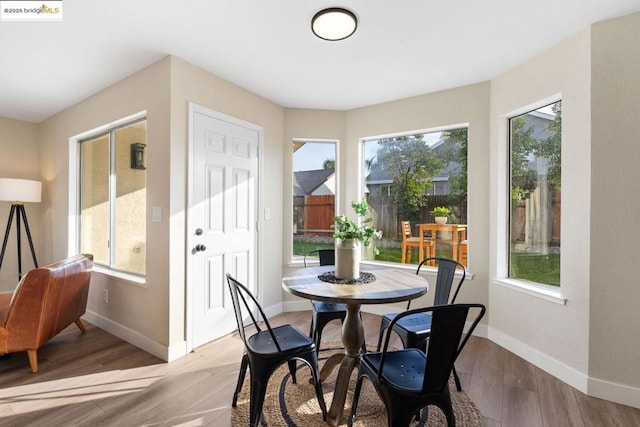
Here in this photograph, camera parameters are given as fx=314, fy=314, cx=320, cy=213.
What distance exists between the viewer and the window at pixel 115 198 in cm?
310

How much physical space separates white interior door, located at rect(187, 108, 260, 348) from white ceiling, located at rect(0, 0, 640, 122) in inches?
22.2

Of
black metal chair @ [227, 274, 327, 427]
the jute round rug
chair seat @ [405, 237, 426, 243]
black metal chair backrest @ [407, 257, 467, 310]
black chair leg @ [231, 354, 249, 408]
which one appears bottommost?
the jute round rug

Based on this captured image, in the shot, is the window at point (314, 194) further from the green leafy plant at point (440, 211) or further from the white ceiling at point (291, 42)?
the green leafy plant at point (440, 211)

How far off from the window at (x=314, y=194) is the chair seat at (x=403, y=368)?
7.55 ft

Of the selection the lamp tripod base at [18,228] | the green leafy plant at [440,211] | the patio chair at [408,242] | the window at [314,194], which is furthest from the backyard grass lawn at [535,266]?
the lamp tripod base at [18,228]

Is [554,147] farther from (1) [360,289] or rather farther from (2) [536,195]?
(1) [360,289]

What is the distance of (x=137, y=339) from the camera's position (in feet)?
9.25

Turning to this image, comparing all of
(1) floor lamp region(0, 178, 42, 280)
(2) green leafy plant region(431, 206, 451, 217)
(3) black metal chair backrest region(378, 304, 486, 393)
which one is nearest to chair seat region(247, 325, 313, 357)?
(3) black metal chair backrest region(378, 304, 486, 393)

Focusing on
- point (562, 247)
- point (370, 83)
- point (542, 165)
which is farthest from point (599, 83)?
point (370, 83)

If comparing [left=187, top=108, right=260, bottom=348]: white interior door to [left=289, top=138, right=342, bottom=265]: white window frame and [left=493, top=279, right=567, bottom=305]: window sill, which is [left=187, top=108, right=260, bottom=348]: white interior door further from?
[left=493, top=279, right=567, bottom=305]: window sill

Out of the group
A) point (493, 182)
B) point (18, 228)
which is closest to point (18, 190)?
point (18, 228)

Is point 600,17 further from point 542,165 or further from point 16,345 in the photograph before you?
point 16,345

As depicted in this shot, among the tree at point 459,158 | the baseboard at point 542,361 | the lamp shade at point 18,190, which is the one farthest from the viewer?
the lamp shade at point 18,190

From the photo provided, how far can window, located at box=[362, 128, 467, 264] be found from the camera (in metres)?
3.34
